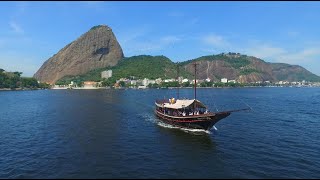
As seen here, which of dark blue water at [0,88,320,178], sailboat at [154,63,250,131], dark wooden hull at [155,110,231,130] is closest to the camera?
dark blue water at [0,88,320,178]

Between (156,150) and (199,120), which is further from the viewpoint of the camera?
(199,120)

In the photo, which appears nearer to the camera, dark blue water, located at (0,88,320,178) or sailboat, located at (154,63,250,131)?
dark blue water, located at (0,88,320,178)

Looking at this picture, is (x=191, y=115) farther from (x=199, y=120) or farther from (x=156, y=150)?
(x=156, y=150)

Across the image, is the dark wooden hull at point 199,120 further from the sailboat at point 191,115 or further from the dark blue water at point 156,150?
the dark blue water at point 156,150

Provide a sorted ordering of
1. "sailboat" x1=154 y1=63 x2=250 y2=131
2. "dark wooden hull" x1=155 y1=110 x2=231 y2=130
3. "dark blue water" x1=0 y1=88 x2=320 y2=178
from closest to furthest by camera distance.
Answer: "dark blue water" x1=0 y1=88 x2=320 y2=178 → "dark wooden hull" x1=155 y1=110 x2=231 y2=130 → "sailboat" x1=154 y1=63 x2=250 y2=131

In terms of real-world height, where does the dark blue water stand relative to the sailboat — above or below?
below

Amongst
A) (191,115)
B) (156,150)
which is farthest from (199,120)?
(156,150)

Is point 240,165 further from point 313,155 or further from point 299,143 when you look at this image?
point 299,143

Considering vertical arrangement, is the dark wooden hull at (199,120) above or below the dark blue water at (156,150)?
above

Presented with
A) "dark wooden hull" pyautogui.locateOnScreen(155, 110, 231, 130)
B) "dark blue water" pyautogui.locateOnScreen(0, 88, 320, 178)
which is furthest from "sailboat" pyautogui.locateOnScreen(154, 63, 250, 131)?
"dark blue water" pyautogui.locateOnScreen(0, 88, 320, 178)

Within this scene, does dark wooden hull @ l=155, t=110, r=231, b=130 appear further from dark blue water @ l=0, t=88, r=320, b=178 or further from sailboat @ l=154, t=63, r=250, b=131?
dark blue water @ l=0, t=88, r=320, b=178

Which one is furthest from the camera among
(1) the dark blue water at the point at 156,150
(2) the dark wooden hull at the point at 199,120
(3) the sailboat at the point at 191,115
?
(3) the sailboat at the point at 191,115

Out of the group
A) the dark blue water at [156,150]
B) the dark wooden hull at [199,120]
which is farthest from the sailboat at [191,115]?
the dark blue water at [156,150]

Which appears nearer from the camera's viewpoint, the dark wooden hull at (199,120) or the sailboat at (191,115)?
the dark wooden hull at (199,120)
